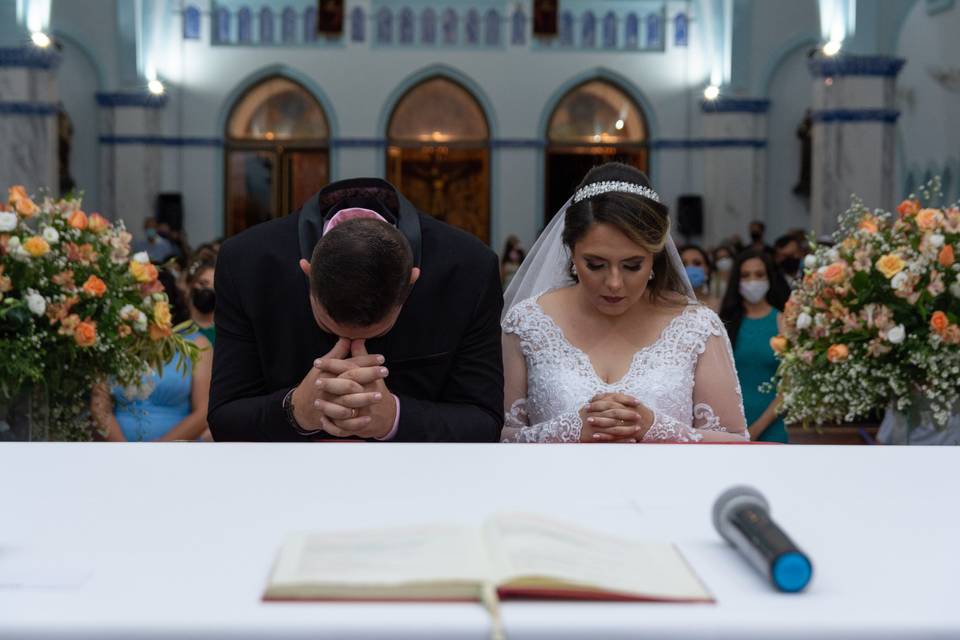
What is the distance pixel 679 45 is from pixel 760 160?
245 cm

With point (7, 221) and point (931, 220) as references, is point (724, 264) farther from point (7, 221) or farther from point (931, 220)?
point (7, 221)

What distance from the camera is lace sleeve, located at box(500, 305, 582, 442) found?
3836mm

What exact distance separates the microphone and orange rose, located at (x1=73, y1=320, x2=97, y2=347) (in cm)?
267

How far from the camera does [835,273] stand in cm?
440

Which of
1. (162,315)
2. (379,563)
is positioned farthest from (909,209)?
(379,563)

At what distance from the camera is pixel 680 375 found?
398 cm

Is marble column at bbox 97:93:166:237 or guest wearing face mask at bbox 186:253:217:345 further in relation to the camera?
marble column at bbox 97:93:166:237

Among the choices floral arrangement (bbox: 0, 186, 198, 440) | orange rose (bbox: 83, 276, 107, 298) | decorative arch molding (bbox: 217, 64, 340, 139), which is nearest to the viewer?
floral arrangement (bbox: 0, 186, 198, 440)

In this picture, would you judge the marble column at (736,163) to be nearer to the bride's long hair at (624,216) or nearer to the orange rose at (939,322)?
the orange rose at (939,322)

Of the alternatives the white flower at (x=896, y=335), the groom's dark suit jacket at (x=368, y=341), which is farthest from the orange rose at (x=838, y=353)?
the groom's dark suit jacket at (x=368, y=341)

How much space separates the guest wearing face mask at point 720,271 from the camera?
38.5ft

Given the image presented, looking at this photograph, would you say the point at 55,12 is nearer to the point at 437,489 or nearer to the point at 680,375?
the point at 680,375

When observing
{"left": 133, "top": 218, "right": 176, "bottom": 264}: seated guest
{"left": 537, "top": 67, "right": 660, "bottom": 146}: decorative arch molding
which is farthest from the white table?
{"left": 537, "top": 67, "right": 660, "bottom": 146}: decorative arch molding

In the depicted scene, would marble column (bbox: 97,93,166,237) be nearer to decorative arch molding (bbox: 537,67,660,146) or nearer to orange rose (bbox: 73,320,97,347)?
decorative arch molding (bbox: 537,67,660,146)
